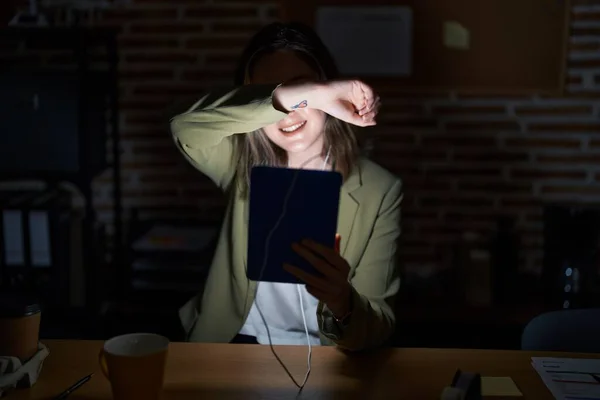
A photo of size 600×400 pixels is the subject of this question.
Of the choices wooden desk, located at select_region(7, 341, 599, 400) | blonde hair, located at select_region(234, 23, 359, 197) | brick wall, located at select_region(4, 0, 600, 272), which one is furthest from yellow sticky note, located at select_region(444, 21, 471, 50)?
wooden desk, located at select_region(7, 341, 599, 400)

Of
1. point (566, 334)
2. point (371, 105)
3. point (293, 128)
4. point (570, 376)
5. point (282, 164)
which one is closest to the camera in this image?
point (570, 376)

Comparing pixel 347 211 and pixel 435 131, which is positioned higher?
pixel 435 131

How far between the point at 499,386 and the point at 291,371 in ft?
1.10

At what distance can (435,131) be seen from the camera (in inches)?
99.5

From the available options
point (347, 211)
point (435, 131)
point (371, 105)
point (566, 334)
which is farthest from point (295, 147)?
point (435, 131)

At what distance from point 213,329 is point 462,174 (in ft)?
4.31

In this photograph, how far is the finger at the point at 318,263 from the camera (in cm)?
108

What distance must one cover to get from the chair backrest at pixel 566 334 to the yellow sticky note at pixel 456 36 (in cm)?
131

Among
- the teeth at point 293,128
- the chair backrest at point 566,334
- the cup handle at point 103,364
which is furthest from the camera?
the teeth at point 293,128

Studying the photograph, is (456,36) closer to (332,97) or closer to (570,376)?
(332,97)

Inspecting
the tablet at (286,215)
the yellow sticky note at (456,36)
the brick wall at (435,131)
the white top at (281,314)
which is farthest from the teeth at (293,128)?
the yellow sticky note at (456,36)

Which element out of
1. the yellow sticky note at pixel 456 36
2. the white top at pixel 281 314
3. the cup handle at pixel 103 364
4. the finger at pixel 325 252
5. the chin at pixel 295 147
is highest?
Answer: the yellow sticky note at pixel 456 36

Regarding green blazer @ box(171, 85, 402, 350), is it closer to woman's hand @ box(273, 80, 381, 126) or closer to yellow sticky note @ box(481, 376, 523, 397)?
woman's hand @ box(273, 80, 381, 126)

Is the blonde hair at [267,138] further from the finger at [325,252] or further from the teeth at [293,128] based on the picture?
the finger at [325,252]
